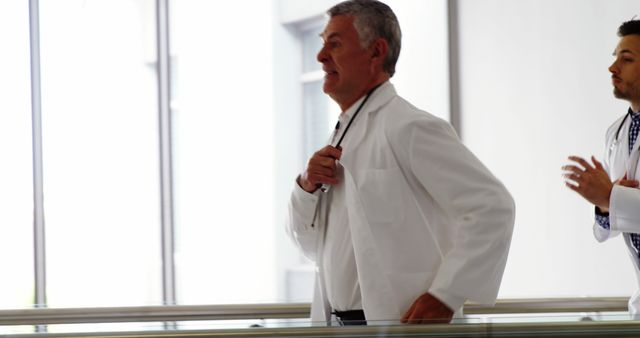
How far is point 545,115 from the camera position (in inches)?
223

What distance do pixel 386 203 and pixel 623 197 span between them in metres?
0.82

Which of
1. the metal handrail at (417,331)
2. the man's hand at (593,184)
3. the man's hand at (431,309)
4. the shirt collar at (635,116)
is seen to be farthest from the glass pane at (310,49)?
the metal handrail at (417,331)

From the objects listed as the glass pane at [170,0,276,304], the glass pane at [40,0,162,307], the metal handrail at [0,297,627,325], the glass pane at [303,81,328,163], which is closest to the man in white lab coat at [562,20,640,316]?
the metal handrail at [0,297,627,325]

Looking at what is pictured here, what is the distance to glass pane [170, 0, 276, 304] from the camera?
277 inches

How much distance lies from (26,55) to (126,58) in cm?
90

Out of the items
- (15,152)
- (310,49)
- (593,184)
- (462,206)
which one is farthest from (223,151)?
(462,206)

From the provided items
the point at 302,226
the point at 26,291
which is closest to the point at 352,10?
the point at 302,226

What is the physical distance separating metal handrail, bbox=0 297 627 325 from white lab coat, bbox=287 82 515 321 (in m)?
0.47

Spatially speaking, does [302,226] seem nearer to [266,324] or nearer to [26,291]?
[266,324]

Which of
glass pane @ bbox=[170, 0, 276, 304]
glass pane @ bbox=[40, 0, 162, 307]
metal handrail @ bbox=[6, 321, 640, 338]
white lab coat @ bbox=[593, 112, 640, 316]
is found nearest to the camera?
metal handrail @ bbox=[6, 321, 640, 338]

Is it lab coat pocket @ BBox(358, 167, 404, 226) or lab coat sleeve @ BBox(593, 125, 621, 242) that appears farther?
lab coat sleeve @ BBox(593, 125, 621, 242)

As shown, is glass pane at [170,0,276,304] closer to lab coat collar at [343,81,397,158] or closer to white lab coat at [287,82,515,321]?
lab coat collar at [343,81,397,158]

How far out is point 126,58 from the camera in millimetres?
6480

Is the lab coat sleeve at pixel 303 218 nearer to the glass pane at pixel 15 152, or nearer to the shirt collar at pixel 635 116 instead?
the shirt collar at pixel 635 116
